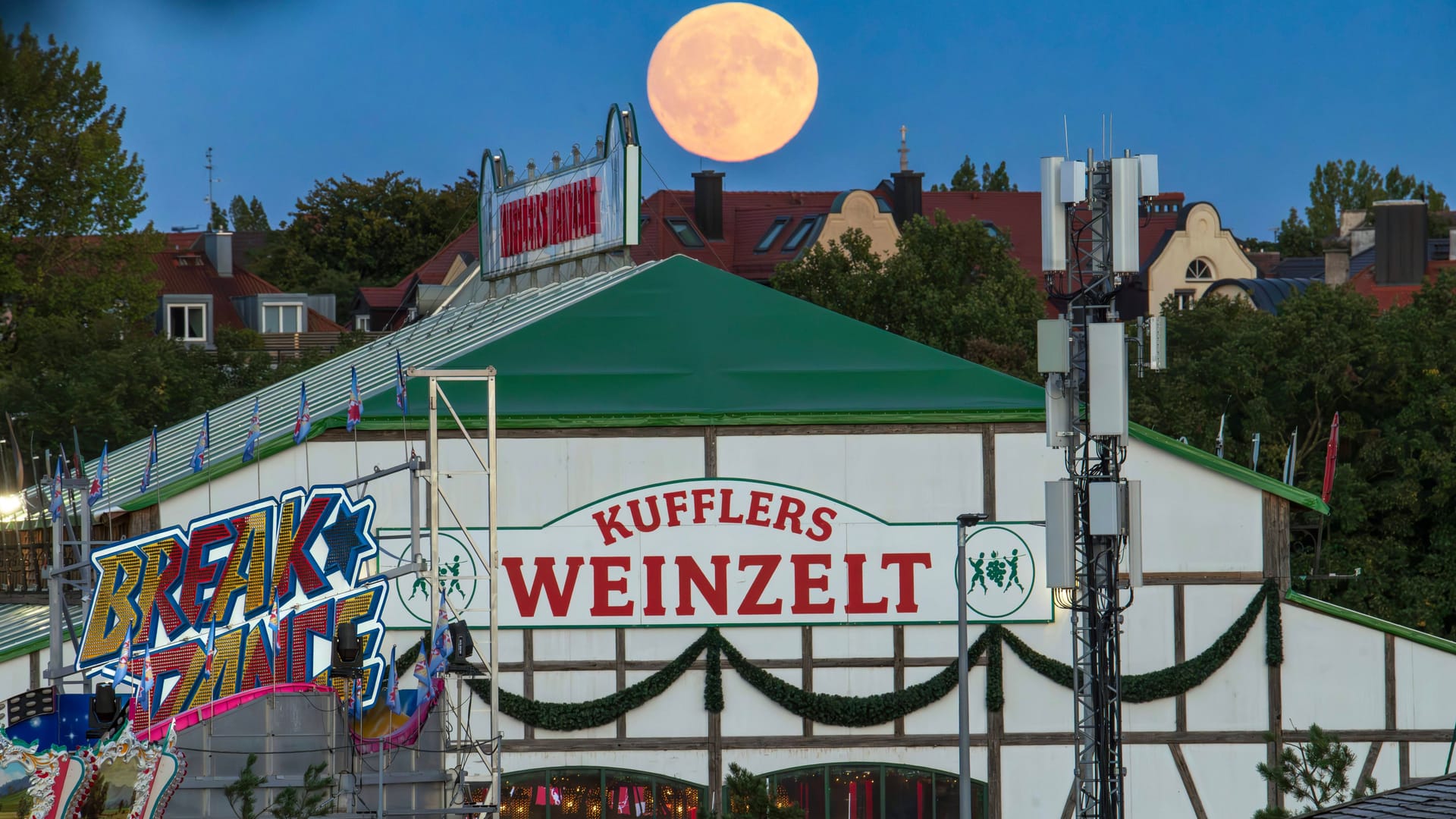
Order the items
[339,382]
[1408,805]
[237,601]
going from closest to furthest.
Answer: [1408,805] → [237,601] → [339,382]

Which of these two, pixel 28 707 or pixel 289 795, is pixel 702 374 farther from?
pixel 28 707

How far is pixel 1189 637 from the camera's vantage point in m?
28.0

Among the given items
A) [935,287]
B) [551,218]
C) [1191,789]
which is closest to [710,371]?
[1191,789]

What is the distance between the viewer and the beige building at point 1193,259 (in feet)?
270

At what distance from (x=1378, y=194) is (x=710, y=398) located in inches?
4463

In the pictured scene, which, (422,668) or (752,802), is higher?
(422,668)

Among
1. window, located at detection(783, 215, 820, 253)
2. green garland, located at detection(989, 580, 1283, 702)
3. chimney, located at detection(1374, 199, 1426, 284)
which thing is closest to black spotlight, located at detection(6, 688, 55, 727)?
green garland, located at detection(989, 580, 1283, 702)

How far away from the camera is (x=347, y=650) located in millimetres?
19234

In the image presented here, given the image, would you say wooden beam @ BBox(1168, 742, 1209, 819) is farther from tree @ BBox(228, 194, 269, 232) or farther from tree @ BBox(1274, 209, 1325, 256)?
tree @ BBox(228, 194, 269, 232)

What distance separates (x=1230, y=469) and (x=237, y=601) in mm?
15119

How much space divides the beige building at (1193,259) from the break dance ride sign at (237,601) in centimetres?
6178

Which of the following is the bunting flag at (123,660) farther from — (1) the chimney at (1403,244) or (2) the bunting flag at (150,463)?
(1) the chimney at (1403,244)

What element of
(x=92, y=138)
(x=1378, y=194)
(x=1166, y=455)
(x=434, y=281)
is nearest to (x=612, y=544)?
(x=1166, y=455)

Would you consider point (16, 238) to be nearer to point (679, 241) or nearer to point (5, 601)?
point (5, 601)
